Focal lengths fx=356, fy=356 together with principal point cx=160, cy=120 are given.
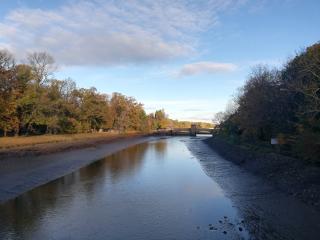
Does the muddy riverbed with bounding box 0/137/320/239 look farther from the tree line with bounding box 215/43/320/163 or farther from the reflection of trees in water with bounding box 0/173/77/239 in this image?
the tree line with bounding box 215/43/320/163

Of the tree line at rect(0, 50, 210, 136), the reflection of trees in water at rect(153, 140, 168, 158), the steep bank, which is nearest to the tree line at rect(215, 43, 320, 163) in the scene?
the steep bank

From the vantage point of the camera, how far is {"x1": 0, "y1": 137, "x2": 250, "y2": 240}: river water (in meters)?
11.7

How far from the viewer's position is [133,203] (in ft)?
53.4

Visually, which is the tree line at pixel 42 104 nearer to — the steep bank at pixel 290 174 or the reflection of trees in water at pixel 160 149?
the reflection of trees in water at pixel 160 149

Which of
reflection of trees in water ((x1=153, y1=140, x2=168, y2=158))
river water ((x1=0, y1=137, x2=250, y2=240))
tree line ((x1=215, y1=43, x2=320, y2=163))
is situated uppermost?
tree line ((x1=215, y1=43, x2=320, y2=163))

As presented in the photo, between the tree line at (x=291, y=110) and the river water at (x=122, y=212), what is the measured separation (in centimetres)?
635

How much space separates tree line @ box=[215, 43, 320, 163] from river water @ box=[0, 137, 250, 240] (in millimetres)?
6352

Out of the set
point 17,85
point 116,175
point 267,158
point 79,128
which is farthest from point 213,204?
point 79,128

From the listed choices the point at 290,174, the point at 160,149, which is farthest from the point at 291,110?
the point at 160,149

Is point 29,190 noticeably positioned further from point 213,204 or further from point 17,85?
point 17,85

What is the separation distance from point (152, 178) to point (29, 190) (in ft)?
28.0

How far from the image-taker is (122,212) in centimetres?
1452

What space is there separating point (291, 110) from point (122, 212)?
72.0 ft

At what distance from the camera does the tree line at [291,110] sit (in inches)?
838
